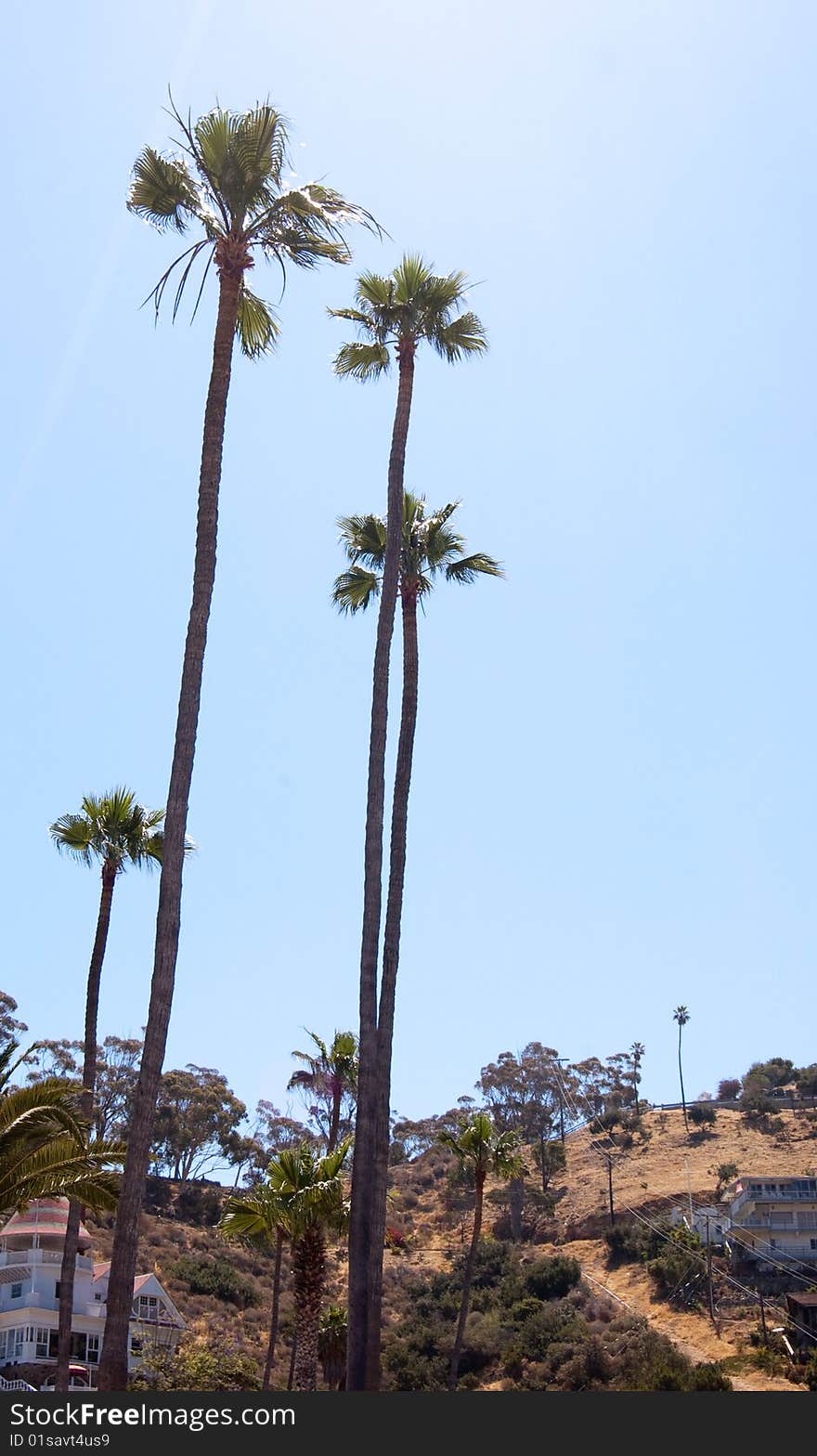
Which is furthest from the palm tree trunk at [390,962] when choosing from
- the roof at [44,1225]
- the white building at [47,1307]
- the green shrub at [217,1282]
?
the green shrub at [217,1282]

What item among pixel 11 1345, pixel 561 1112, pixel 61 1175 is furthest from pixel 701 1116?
pixel 61 1175

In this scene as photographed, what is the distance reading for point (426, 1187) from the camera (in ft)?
288

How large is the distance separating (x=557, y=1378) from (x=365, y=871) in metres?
30.4

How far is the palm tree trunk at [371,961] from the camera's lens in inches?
818

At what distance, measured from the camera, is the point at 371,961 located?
75.0 feet

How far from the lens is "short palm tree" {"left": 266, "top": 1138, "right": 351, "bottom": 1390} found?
26.5m

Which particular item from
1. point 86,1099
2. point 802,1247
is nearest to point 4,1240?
point 86,1099

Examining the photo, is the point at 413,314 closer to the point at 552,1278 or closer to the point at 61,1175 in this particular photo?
the point at 61,1175

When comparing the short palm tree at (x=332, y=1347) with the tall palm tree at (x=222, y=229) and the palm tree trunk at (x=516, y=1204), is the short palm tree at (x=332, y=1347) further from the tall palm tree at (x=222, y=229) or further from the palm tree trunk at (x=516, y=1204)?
the palm tree trunk at (x=516, y=1204)

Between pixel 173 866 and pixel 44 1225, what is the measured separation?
4061cm

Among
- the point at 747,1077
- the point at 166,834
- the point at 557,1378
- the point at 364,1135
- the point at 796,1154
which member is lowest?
the point at 557,1378

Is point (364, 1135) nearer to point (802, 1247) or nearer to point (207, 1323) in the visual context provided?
point (207, 1323)

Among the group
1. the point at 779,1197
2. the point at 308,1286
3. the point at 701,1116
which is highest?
the point at 701,1116

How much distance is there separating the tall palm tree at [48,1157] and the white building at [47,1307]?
30632mm
